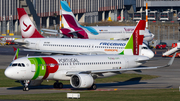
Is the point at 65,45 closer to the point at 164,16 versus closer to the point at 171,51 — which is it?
the point at 171,51

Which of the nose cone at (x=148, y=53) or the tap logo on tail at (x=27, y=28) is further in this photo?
the tap logo on tail at (x=27, y=28)

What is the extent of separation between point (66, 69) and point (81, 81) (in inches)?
108

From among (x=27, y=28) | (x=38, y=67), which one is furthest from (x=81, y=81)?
(x=27, y=28)

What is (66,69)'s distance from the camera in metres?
36.4

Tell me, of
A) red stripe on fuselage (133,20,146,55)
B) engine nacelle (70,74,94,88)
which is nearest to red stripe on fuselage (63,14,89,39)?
red stripe on fuselage (133,20,146,55)

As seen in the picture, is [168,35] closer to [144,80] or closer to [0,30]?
[0,30]

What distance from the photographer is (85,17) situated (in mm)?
156625

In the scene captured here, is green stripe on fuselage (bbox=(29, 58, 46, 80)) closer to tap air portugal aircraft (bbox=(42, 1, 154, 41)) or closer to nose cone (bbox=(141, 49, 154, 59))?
nose cone (bbox=(141, 49, 154, 59))

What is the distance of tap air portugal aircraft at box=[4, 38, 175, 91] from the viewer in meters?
34.0

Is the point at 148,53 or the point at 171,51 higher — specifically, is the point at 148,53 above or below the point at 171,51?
above

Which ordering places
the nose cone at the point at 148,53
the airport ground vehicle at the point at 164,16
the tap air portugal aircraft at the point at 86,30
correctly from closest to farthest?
the nose cone at the point at 148,53 < the tap air portugal aircraft at the point at 86,30 < the airport ground vehicle at the point at 164,16

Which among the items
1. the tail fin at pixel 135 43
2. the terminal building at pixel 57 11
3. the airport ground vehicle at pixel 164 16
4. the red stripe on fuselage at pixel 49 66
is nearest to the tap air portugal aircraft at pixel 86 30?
the terminal building at pixel 57 11

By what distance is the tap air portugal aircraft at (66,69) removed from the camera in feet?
111

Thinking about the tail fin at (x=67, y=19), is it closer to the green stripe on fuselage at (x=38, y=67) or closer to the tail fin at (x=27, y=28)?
the tail fin at (x=27, y=28)
